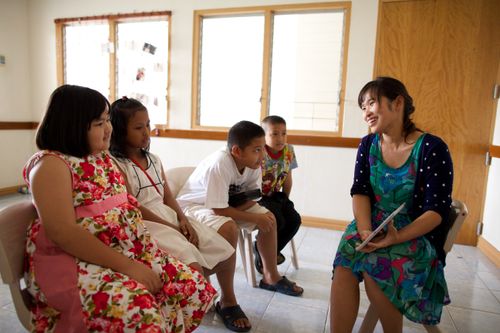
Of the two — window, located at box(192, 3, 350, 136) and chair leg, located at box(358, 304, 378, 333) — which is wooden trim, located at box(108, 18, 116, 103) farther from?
chair leg, located at box(358, 304, 378, 333)

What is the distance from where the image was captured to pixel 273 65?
305 centimetres

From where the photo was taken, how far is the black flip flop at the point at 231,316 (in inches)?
56.0

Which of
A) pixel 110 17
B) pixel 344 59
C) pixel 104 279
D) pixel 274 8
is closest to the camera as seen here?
pixel 104 279

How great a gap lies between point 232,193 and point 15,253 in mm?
916

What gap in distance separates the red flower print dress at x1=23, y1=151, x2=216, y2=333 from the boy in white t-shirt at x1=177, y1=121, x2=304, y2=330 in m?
0.46

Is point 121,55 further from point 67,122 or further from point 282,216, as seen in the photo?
point 67,122

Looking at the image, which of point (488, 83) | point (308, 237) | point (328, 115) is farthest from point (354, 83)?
point (308, 237)

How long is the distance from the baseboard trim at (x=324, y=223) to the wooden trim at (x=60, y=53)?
→ 3.09 metres

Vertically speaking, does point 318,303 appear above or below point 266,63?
below

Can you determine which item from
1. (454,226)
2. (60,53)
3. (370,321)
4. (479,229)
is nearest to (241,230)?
(370,321)

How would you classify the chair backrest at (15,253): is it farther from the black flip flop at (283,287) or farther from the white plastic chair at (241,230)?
the black flip flop at (283,287)

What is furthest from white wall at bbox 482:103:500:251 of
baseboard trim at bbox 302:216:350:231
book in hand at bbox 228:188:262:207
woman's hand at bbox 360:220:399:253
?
book in hand at bbox 228:188:262:207

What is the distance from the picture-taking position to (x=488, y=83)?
2.50 meters

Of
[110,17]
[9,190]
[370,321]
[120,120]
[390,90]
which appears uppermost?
[110,17]
